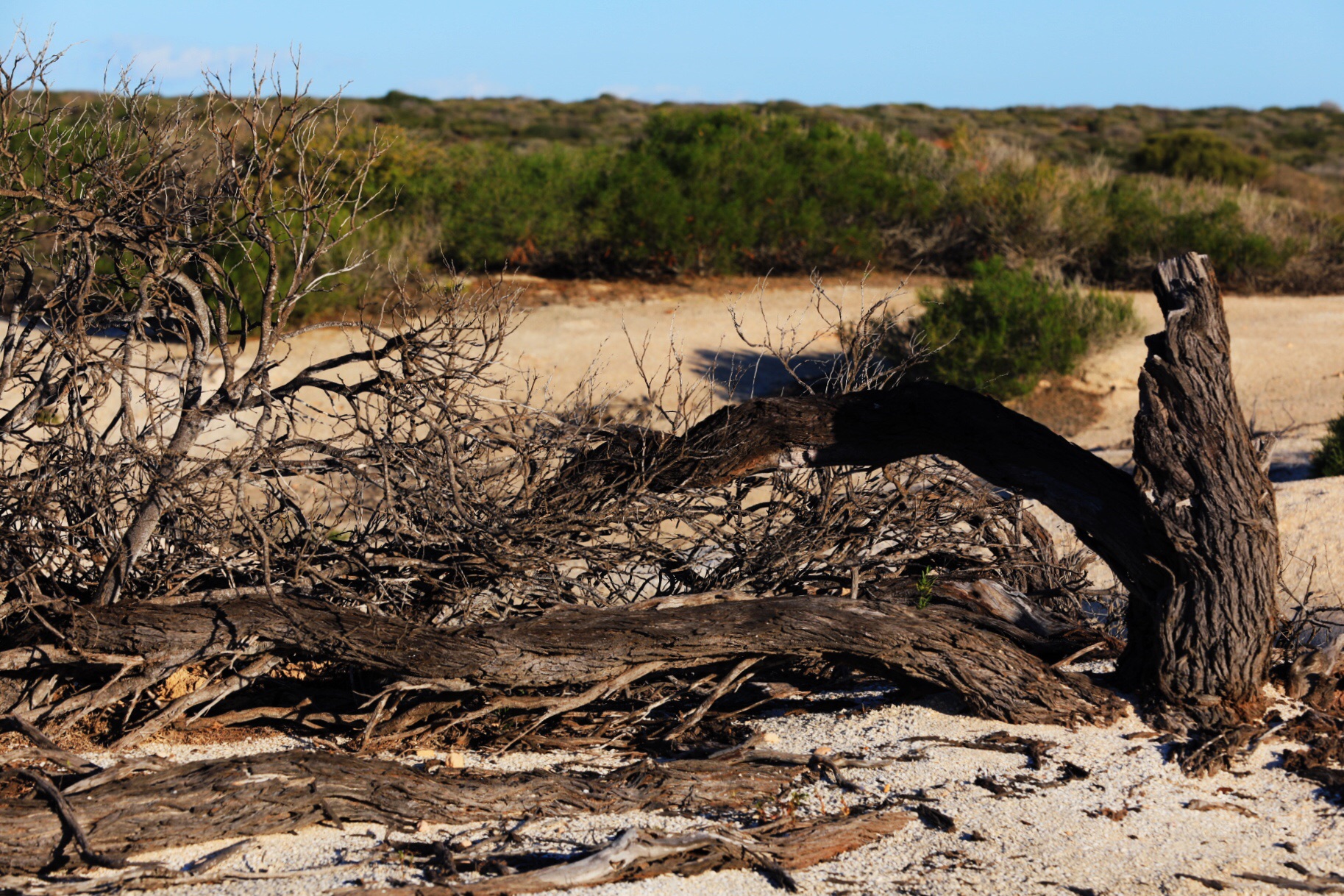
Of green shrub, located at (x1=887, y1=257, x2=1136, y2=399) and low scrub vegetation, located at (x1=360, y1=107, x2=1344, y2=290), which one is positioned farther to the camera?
low scrub vegetation, located at (x1=360, y1=107, x2=1344, y2=290)

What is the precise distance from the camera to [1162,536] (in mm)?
3580

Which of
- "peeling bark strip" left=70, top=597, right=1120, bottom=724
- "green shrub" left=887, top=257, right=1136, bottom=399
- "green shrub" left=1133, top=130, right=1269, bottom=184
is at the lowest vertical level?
"peeling bark strip" left=70, top=597, right=1120, bottom=724

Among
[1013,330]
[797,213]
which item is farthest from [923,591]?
[797,213]

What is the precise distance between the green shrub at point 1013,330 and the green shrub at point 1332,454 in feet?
9.10

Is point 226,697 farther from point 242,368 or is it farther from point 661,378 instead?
point 661,378

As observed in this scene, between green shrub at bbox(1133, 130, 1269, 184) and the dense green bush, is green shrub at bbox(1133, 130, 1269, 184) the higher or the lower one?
the higher one

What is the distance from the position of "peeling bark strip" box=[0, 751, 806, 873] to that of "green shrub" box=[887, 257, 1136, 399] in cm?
808

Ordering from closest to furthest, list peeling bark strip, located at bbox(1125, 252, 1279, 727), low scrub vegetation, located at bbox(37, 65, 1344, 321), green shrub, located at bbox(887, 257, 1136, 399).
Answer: peeling bark strip, located at bbox(1125, 252, 1279, 727) → green shrub, located at bbox(887, 257, 1136, 399) → low scrub vegetation, located at bbox(37, 65, 1344, 321)

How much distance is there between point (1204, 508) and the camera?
3.55 meters

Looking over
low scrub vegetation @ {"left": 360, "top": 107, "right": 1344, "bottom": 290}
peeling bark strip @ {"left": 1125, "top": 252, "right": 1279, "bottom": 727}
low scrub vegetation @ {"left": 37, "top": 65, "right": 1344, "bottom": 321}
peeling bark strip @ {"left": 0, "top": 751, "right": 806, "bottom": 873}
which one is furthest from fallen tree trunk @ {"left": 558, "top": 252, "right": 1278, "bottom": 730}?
low scrub vegetation @ {"left": 360, "top": 107, "right": 1344, "bottom": 290}

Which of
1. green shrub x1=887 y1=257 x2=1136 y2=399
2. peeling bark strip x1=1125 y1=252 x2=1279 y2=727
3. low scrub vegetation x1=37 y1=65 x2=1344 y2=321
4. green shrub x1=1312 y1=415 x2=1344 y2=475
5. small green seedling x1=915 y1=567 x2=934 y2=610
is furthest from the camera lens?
low scrub vegetation x1=37 y1=65 x2=1344 y2=321

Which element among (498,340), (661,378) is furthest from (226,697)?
(661,378)

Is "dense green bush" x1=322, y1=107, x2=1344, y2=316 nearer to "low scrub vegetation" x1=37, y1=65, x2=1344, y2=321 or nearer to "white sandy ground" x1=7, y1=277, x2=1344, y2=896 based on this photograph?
"low scrub vegetation" x1=37, y1=65, x2=1344, y2=321

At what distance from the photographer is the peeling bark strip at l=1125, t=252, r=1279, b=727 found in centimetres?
355
